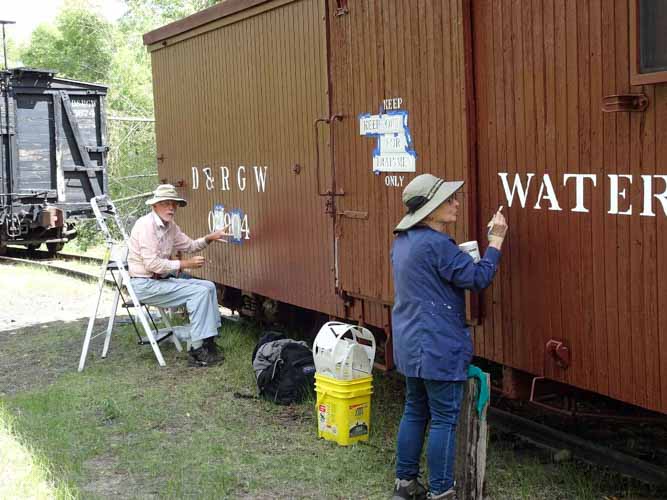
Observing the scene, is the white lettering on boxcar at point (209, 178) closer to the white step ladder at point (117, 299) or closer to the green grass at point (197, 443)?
the white step ladder at point (117, 299)

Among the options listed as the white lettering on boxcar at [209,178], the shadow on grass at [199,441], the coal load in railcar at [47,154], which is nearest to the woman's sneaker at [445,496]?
the shadow on grass at [199,441]

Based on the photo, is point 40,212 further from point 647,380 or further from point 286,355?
point 647,380

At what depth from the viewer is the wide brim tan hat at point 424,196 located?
14.4ft

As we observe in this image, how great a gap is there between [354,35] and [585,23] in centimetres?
211

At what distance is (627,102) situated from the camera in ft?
12.7

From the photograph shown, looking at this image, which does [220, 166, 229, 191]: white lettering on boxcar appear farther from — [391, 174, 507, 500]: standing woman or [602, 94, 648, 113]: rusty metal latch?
[602, 94, 648, 113]: rusty metal latch

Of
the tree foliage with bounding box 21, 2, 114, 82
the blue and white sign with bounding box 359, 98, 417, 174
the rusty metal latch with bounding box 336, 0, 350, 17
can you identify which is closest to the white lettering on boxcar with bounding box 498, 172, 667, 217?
the blue and white sign with bounding box 359, 98, 417, 174

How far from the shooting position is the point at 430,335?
14.2 ft

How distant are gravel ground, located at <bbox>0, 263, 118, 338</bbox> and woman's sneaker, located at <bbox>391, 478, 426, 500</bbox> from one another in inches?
263

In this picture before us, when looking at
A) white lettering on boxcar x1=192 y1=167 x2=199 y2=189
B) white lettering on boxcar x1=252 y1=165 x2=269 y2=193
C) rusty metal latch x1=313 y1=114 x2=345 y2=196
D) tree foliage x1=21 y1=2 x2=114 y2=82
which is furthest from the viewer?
tree foliage x1=21 y1=2 x2=114 y2=82

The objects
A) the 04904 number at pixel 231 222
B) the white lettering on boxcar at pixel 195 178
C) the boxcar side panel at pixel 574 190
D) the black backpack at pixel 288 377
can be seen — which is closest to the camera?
the boxcar side panel at pixel 574 190

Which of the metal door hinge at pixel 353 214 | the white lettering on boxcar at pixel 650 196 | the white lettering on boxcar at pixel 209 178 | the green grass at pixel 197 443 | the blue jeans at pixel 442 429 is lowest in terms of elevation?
the green grass at pixel 197 443

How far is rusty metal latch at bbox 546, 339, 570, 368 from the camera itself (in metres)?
4.42

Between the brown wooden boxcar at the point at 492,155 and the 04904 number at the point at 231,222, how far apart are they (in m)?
0.23
